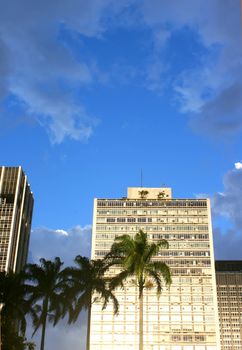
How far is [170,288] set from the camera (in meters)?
186

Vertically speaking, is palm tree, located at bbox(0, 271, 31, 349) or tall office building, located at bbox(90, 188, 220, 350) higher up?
tall office building, located at bbox(90, 188, 220, 350)

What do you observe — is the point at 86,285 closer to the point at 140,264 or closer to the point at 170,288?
the point at 140,264

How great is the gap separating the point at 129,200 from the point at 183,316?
158 ft

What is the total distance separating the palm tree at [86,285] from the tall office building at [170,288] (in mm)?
108852

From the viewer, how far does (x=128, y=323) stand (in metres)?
179

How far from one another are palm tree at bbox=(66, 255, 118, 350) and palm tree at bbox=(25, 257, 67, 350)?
5.14ft

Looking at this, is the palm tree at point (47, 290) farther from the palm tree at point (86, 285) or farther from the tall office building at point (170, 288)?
the tall office building at point (170, 288)

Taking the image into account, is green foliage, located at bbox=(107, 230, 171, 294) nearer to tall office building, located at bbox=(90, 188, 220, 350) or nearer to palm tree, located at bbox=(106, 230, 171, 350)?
palm tree, located at bbox=(106, 230, 171, 350)

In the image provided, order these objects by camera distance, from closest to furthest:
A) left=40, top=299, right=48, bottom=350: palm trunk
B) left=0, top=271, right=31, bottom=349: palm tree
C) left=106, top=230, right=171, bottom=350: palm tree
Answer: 1. left=106, top=230, right=171, bottom=350: palm tree
2. left=40, top=299, right=48, bottom=350: palm trunk
3. left=0, top=271, right=31, bottom=349: palm tree

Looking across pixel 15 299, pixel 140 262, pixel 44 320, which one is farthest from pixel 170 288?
pixel 140 262

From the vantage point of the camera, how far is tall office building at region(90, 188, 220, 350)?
17700 cm

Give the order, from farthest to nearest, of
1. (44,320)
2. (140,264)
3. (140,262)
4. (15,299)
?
(15,299) → (44,320) → (140,262) → (140,264)

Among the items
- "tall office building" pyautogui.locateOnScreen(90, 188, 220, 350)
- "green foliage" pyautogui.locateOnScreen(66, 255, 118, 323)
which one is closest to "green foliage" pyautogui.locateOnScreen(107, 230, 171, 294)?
"green foliage" pyautogui.locateOnScreen(66, 255, 118, 323)

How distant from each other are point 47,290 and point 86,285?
232 inches
